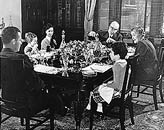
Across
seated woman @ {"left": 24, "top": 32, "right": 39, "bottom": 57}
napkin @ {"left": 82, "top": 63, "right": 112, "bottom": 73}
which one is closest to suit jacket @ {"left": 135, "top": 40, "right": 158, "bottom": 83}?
napkin @ {"left": 82, "top": 63, "right": 112, "bottom": 73}

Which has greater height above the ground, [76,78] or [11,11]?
[11,11]

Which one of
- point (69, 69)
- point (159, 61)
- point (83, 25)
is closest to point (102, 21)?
point (83, 25)

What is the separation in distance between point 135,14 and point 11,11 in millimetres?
2532

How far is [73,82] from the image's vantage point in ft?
9.98

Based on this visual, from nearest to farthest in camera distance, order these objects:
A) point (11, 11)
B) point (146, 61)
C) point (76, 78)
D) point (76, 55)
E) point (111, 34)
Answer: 1. point (76, 78)
2. point (76, 55)
3. point (146, 61)
4. point (111, 34)
5. point (11, 11)

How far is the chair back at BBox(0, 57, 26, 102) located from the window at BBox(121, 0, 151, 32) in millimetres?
3869

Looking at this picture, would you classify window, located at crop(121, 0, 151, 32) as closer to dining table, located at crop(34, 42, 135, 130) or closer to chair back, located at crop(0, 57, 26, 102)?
dining table, located at crop(34, 42, 135, 130)

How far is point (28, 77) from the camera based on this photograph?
255 cm

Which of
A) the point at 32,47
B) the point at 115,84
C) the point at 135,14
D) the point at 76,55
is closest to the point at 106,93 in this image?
the point at 115,84

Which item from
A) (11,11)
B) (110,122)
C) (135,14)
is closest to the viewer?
(110,122)

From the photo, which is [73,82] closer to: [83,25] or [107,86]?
[107,86]

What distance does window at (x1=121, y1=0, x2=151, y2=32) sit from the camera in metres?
5.80

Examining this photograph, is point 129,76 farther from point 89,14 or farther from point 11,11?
point 11,11

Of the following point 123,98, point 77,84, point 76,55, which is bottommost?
point 123,98
